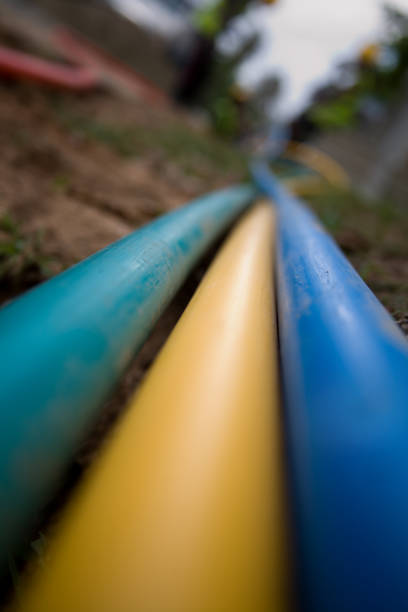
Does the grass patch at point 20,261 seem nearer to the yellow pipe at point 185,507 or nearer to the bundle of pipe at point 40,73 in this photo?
the yellow pipe at point 185,507

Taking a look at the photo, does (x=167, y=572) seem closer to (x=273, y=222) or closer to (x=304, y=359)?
(x=304, y=359)

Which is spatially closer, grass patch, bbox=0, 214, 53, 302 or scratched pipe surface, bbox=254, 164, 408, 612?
scratched pipe surface, bbox=254, 164, 408, 612

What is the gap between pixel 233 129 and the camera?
15.8 ft

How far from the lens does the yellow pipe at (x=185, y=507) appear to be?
23cm

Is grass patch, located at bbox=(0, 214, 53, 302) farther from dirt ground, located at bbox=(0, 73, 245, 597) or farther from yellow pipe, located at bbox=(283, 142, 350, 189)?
yellow pipe, located at bbox=(283, 142, 350, 189)

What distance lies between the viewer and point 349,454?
27 cm

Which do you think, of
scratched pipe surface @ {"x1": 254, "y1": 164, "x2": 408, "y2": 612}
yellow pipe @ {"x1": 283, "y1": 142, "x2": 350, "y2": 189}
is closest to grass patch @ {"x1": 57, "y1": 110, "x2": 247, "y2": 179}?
scratched pipe surface @ {"x1": 254, "y1": 164, "x2": 408, "y2": 612}

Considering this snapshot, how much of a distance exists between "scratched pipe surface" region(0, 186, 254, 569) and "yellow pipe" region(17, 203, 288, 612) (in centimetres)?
5

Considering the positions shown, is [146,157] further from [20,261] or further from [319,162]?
[319,162]

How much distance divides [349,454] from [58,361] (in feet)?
1.02

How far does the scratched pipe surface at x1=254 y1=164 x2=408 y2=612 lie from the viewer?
0.77ft

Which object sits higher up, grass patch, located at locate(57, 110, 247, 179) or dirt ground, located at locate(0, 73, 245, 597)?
grass patch, located at locate(57, 110, 247, 179)

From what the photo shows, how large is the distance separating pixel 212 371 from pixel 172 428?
85mm

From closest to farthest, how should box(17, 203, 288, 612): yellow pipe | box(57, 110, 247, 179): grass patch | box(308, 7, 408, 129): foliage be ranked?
1. box(17, 203, 288, 612): yellow pipe
2. box(57, 110, 247, 179): grass patch
3. box(308, 7, 408, 129): foliage
